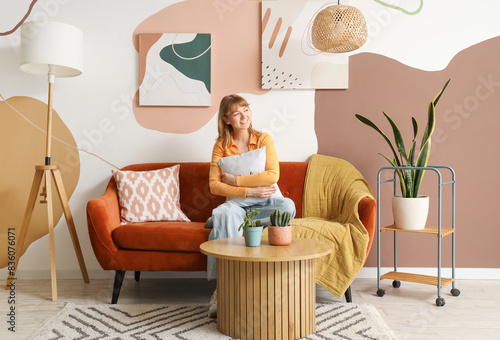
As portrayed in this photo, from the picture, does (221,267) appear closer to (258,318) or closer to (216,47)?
(258,318)

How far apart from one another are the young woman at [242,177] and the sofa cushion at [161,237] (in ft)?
0.47

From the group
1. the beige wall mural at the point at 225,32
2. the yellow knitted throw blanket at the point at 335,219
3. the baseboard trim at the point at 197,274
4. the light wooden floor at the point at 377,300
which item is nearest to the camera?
the light wooden floor at the point at 377,300

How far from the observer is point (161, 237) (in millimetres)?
2531

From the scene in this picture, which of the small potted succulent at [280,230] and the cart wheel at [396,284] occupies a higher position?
the small potted succulent at [280,230]

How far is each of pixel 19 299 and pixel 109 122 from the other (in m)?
1.36

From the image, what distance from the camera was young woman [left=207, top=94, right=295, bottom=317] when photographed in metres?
2.69

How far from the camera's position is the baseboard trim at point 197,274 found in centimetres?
317

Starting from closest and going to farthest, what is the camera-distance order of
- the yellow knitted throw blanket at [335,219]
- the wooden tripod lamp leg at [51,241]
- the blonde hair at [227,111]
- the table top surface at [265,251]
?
the table top surface at [265,251], the yellow knitted throw blanket at [335,219], the wooden tripod lamp leg at [51,241], the blonde hair at [227,111]

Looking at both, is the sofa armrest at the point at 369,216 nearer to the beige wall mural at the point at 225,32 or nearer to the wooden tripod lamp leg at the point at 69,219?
the beige wall mural at the point at 225,32

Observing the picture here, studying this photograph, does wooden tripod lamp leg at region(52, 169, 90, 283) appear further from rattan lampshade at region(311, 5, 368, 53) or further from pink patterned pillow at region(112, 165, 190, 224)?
rattan lampshade at region(311, 5, 368, 53)

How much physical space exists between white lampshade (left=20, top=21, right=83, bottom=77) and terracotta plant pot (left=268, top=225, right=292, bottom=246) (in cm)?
184

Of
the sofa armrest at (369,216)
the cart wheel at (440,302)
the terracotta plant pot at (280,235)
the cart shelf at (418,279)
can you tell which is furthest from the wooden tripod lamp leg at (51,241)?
the cart wheel at (440,302)

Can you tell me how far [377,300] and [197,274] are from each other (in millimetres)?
1316

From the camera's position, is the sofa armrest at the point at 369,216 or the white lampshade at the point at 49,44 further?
the white lampshade at the point at 49,44
